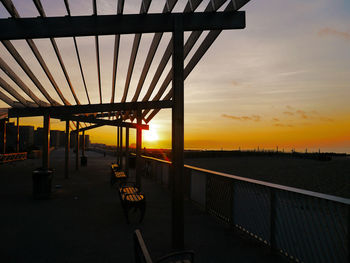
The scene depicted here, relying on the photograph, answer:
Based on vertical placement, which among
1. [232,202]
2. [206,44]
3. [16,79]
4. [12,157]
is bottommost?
[12,157]

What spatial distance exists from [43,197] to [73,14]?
620 cm

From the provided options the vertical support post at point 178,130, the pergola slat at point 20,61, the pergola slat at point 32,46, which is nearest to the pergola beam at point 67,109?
the pergola slat at point 32,46

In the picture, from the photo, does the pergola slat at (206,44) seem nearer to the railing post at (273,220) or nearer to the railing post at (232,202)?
the railing post at (232,202)

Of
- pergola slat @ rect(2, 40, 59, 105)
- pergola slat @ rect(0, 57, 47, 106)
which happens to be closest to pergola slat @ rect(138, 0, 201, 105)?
pergola slat @ rect(2, 40, 59, 105)

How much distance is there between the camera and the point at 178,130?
4320 millimetres

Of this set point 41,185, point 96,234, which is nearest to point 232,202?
point 96,234

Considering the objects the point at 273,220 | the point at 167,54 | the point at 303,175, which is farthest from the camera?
the point at 303,175

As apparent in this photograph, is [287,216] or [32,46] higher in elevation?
[32,46]

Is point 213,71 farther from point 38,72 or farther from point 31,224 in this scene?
point 31,224

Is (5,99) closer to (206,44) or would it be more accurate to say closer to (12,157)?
(206,44)

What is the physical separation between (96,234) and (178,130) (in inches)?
107

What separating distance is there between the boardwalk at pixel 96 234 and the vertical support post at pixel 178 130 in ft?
1.47

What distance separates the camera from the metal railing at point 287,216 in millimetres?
2986

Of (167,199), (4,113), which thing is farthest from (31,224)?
(4,113)
